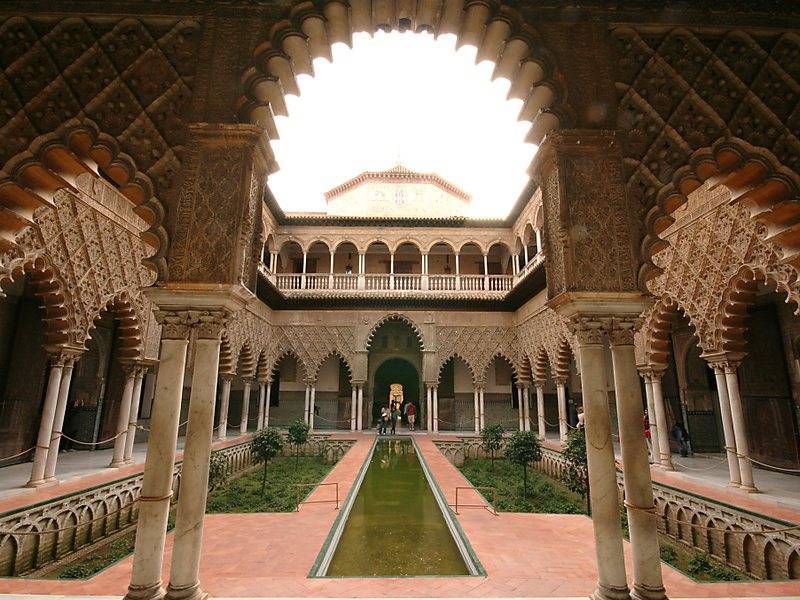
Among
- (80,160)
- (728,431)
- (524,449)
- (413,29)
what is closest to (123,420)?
(80,160)

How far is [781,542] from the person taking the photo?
514 cm

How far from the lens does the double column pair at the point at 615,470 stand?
3098 millimetres

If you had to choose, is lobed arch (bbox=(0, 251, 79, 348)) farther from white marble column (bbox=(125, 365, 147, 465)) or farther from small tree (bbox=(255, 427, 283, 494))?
small tree (bbox=(255, 427, 283, 494))

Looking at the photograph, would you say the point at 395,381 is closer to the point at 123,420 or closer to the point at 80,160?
the point at 123,420

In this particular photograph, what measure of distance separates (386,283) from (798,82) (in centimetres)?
1439

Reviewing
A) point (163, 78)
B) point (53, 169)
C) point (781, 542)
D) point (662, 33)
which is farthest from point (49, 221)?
point (781, 542)

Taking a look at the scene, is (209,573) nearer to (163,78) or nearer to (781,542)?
(163,78)

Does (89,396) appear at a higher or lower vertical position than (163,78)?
lower

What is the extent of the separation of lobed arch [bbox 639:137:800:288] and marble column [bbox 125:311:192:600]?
3.86m

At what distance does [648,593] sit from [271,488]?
26.8 feet

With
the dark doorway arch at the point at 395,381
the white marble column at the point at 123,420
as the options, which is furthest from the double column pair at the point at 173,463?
the dark doorway arch at the point at 395,381

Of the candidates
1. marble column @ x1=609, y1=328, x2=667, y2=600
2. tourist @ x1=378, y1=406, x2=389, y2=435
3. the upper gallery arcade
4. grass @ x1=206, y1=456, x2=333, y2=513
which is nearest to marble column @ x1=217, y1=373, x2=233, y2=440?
grass @ x1=206, y1=456, x2=333, y2=513

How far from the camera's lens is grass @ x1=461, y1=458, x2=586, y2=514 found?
7.73 meters

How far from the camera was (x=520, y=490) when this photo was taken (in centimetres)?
923
